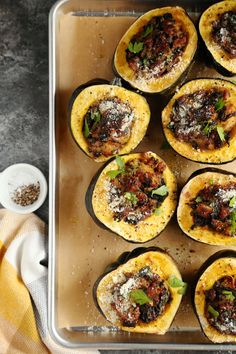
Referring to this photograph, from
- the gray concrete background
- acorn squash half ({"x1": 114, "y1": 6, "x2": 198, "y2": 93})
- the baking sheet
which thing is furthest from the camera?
the gray concrete background

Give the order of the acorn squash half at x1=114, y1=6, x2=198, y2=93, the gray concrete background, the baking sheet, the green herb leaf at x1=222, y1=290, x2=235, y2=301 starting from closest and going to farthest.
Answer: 1. the green herb leaf at x1=222, y1=290, x2=235, y2=301
2. the acorn squash half at x1=114, y1=6, x2=198, y2=93
3. the baking sheet
4. the gray concrete background

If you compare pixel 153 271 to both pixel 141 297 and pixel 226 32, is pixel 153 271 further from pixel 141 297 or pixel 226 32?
pixel 226 32

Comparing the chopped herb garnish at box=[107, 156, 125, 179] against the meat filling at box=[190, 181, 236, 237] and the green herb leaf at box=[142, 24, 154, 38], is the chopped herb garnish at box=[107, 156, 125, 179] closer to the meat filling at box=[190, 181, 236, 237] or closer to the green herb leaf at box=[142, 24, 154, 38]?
the meat filling at box=[190, 181, 236, 237]

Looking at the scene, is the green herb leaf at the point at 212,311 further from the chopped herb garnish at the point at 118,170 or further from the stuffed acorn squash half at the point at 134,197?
the chopped herb garnish at the point at 118,170

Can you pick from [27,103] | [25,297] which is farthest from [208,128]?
[25,297]

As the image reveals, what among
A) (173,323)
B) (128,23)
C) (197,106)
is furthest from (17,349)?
(128,23)

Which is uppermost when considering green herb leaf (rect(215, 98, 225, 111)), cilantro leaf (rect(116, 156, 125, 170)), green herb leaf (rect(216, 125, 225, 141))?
green herb leaf (rect(215, 98, 225, 111))

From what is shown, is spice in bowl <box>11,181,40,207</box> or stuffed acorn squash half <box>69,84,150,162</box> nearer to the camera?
stuffed acorn squash half <box>69,84,150,162</box>

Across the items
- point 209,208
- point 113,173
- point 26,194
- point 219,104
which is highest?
point 219,104

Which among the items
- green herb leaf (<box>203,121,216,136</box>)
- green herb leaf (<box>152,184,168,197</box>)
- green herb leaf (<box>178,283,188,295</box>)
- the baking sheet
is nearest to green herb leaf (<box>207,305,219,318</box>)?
green herb leaf (<box>178,283,188,295</box>)
